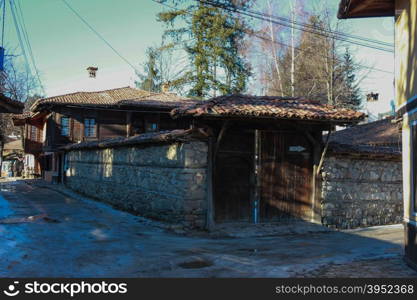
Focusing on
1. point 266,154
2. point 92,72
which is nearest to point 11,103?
point 266,154

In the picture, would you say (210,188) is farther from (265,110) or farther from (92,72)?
(92,72)

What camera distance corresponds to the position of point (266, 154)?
11023mm

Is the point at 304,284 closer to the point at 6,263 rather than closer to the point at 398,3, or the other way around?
the point at 6,263

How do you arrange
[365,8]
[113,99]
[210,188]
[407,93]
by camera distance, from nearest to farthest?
[407,93]
[365,8]
[210,188]
[113,99]

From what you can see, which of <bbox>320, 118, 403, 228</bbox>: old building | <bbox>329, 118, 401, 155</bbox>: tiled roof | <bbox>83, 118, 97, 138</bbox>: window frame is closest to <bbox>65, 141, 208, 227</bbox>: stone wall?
<bbox>320, 118, 403, 228</bbox>: old building

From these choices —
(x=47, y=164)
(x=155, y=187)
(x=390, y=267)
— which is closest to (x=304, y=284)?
(x=390, y=267)

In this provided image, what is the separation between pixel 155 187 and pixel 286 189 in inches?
144

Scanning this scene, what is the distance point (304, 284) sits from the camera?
17.5 ft

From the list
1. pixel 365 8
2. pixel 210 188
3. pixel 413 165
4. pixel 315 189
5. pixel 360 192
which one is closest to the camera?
pixel 413 165

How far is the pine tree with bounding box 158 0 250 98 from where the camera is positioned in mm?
29594

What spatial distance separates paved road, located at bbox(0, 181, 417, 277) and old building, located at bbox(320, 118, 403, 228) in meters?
0.74

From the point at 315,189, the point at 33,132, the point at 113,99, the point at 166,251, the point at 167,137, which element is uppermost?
the point at 113,99

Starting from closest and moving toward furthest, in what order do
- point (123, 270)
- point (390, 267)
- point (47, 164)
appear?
point (123, 270) → point (390, 267) → point (47, 164)

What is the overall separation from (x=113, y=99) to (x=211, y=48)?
8.19 metres
